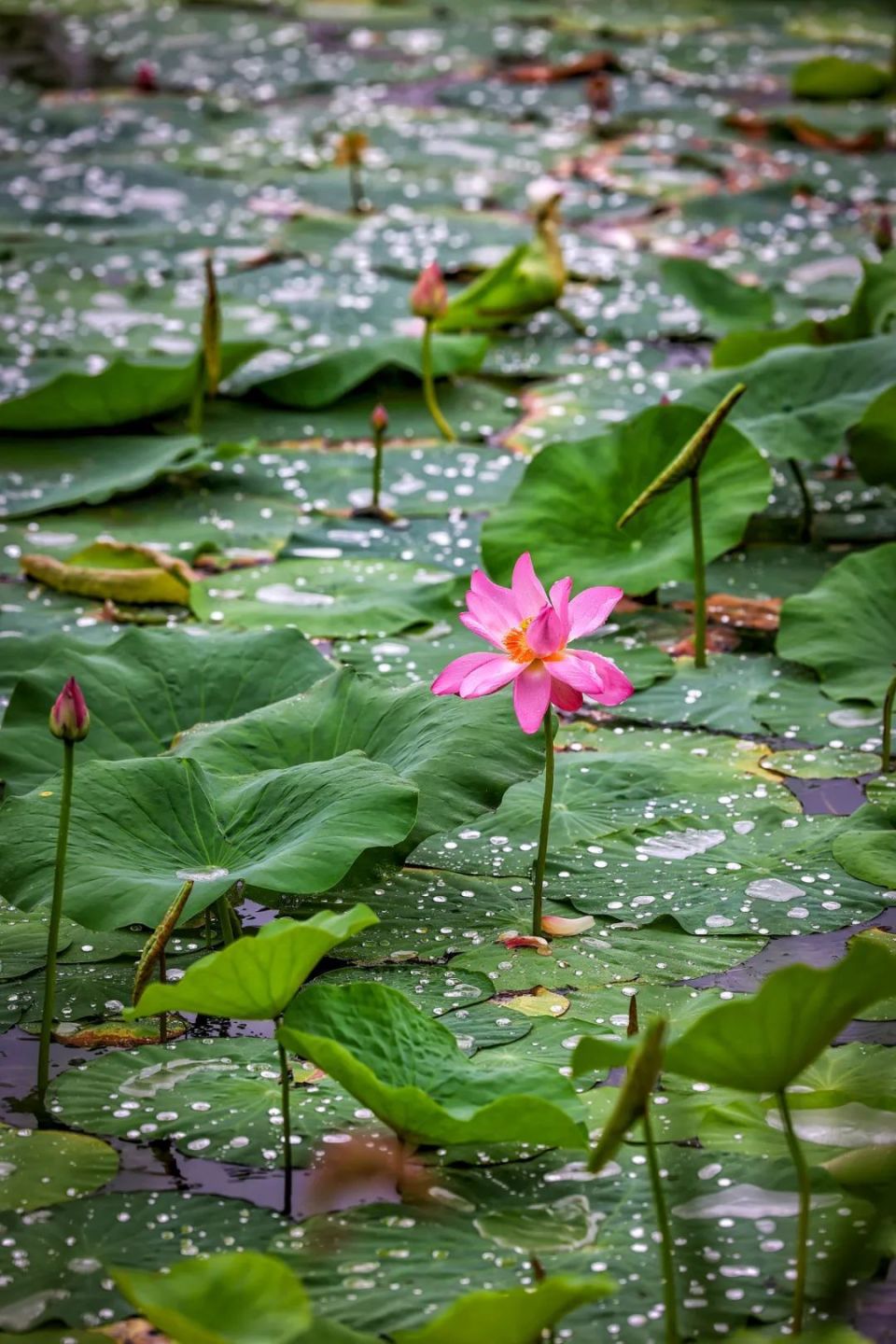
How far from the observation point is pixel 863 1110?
1.25m

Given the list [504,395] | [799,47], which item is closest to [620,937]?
[504,395]

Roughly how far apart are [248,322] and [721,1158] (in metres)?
2.48

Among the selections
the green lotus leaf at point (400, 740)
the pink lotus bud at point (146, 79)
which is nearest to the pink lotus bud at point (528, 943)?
the green lotus leaf at point (400, 740)

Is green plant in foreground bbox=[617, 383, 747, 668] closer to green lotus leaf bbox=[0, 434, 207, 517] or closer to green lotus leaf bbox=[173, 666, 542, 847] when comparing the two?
green lotus leaf bbox=[173, 666, 542, 847]

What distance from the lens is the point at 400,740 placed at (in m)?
1.59

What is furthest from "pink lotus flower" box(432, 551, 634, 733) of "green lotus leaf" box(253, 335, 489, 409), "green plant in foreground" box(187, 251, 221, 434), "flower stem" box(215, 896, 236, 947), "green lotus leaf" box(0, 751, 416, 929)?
"green lotus leaf" box(253, 335, 489, 409)

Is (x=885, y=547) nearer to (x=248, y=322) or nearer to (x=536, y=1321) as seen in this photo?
(x=536, y=1321)

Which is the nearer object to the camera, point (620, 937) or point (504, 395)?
point (620, 937)

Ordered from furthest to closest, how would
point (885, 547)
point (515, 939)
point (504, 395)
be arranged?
point (504, 395)
point (885, 547)
point (515, 939)

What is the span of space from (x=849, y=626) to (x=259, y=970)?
1.12m

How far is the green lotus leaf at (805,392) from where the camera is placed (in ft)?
7.37

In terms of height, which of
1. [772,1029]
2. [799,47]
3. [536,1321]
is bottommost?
[799,47]

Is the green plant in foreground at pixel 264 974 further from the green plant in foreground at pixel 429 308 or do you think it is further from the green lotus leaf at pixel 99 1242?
the green plant in foreground at pixel 429 308

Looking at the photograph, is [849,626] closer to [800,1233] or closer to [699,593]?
[699,593]
